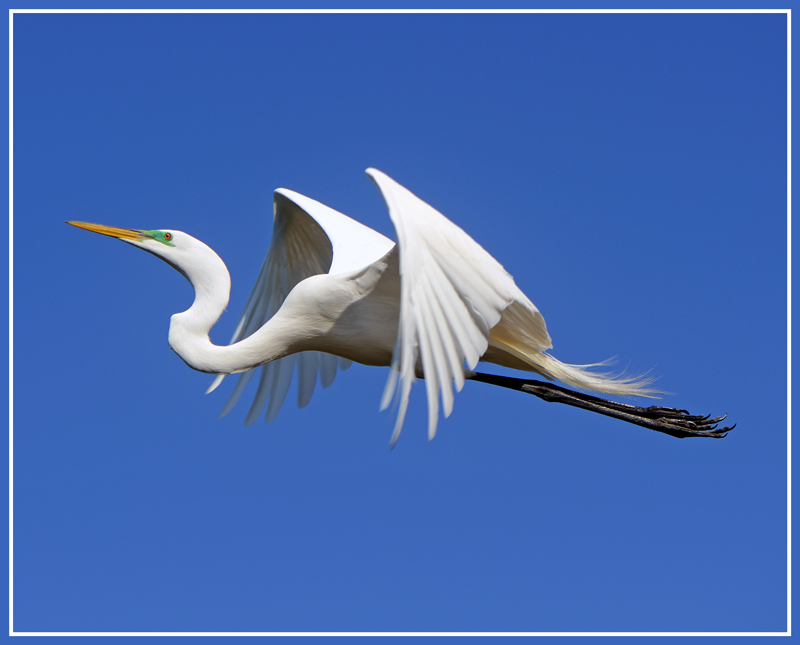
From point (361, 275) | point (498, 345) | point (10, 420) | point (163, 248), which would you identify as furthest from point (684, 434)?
point (10, 420)

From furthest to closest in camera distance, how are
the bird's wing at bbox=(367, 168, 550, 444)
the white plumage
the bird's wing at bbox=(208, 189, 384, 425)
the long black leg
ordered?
1. the bird's wing at bbox=(208, 189, 384, 425)
2. the long black leg
3. the white plumage
4. the bird's wing at bbox=(367, 168, 550, 444)

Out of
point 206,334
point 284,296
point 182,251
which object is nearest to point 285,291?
point 284,296

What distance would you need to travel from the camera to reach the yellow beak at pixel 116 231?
198 inches

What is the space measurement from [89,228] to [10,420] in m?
1.61

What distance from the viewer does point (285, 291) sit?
20.6 ft

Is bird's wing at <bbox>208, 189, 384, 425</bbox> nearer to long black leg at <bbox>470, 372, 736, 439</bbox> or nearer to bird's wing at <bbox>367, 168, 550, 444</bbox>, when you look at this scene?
long black leg at <bbox>470, 372, 736, 439</bbox>

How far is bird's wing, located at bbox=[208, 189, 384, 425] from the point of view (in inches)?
240

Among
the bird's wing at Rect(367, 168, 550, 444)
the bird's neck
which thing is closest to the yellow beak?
the bird's neck

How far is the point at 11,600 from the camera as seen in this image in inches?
222

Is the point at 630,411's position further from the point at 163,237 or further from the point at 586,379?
the point at 163,237

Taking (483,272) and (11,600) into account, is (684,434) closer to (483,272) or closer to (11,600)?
(483,272)

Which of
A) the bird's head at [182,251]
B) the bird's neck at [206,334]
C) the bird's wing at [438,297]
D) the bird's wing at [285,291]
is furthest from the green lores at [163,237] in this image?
the bird's wing at [438,297]

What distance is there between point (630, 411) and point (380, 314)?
177 cm

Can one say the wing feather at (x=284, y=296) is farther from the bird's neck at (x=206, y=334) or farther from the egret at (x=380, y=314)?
the bird's neck at (x=206, y=334)
